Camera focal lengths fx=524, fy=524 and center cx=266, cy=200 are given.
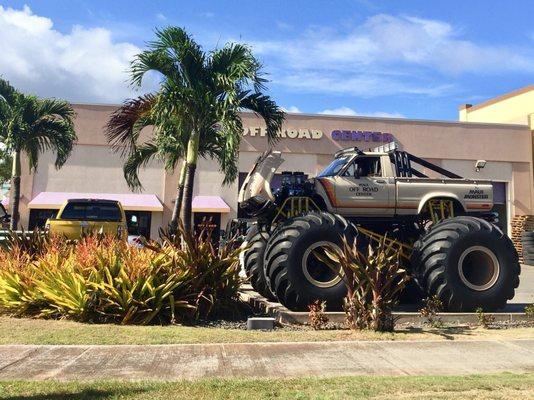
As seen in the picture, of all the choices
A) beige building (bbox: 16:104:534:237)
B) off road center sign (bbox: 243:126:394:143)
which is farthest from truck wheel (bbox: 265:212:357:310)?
off road center sign (bbox: 243:126:394:143)

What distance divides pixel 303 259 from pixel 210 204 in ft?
66.6

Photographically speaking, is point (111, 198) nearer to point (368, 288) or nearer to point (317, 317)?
point (317, 317)

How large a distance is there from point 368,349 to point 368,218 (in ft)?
11.4

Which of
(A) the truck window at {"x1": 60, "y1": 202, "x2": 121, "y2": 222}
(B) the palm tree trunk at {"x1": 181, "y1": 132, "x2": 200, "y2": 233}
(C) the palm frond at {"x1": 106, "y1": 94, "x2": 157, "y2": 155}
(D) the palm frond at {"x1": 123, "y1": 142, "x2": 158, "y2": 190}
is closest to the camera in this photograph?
(A) the truck window at {"x1": 60, "y1": 202, "x2": 121, "y2": 222}

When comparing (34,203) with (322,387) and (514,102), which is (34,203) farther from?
(514,102)

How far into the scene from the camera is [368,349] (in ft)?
21.0

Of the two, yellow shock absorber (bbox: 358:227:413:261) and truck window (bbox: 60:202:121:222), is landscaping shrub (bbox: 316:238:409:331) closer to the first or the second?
yellow shock absorber (bbox: 358:227:413:261)

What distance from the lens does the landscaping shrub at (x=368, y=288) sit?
293 inches

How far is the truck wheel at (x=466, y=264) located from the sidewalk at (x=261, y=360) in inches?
63.6

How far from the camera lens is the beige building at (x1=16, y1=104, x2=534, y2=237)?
28.1m

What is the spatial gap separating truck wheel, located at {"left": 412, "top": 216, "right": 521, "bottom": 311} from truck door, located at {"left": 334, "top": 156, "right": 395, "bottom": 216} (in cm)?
92

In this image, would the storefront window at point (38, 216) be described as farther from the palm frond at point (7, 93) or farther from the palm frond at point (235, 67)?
the palm frond at point (235, 67)

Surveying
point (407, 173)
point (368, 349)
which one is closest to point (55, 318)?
point (368, 349)

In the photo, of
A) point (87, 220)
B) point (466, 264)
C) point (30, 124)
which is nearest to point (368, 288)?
point (466, 264)
